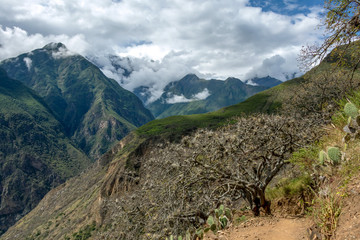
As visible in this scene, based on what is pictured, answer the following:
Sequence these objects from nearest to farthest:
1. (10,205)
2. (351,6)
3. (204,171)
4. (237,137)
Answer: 1. (351,6)
2. (204,171)
3. (237,137)
4. (10,205)

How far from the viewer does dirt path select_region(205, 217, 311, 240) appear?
5188mm

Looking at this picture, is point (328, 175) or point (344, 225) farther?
point (328, 175)

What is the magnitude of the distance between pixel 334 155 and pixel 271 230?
223 centimetres

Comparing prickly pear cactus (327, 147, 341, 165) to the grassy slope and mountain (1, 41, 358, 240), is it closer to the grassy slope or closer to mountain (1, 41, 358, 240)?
mountain (1, 41, 358, 240)

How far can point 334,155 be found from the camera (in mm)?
5211

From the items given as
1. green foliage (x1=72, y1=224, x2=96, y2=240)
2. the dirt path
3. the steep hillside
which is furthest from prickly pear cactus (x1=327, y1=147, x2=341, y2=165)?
green foliage (x1=72, y1=224, x2=96, y2=240)

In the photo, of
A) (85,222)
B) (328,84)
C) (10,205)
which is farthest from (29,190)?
(328,84)

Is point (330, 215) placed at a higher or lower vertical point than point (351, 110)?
lower

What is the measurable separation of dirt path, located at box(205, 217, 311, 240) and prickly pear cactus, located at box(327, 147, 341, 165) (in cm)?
150

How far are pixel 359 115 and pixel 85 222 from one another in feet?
242

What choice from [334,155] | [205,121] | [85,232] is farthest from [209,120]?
[334,155]

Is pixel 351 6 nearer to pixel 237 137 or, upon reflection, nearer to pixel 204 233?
pixel 237 137

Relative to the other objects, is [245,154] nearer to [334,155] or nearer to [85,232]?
[334,155]

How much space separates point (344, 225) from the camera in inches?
160
